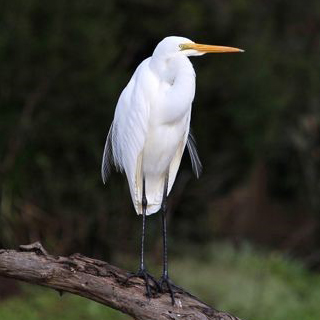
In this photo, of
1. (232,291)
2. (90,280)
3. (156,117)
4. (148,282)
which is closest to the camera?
(90,280)

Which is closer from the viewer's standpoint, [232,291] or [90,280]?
[90,280]

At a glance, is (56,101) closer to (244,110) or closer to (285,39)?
(244,110)

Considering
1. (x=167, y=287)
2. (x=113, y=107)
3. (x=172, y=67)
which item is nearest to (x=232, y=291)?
(x=113, y=107)

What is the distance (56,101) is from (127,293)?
3385 millimetres

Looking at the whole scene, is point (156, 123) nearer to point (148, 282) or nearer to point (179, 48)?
point (179, 48)

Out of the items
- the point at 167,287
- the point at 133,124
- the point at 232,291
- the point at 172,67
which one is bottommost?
the point at 232,291

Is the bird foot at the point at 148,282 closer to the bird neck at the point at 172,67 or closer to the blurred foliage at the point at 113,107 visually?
the bird neck at the point at 172,67

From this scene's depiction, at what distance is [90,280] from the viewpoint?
284 cm

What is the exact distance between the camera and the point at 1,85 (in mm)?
5918

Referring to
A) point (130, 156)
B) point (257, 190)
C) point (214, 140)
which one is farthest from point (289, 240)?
point (130, 156)

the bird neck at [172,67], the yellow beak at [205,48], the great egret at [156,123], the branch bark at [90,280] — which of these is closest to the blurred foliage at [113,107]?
the great egret at [156,123]

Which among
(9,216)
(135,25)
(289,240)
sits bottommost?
(289,240)

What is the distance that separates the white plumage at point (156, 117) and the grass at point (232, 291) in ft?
7.08

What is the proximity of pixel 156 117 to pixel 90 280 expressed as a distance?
72cm
